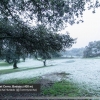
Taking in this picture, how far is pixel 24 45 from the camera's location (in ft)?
39.8

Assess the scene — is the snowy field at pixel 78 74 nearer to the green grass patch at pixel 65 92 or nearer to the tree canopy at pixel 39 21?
the green grass patch at pixel 65 92

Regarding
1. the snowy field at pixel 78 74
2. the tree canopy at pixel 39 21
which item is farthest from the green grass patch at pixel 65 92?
the tree canopy at pixel 39 21

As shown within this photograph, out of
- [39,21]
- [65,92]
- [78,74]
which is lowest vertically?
[78,74]

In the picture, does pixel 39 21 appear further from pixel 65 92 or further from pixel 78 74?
pixel 78 74

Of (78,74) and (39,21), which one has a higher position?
(39,21)

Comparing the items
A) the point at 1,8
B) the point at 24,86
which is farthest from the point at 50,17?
the point at 24,86

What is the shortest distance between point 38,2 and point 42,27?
2267mm

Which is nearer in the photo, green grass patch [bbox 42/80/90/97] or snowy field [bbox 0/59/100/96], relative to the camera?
green grass patch [bbox 42/80/90/97]

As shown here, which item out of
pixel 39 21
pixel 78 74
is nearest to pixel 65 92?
pixel 39 21

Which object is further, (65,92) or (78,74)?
(78,74)

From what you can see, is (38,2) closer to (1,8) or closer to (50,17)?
(50,17)

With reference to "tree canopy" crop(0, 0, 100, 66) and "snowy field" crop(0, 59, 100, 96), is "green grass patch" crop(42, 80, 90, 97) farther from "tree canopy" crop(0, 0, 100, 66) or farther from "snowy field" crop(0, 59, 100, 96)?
"tree canopy" crop(0, 0, 100, 66)

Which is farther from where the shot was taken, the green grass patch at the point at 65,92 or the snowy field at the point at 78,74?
the snowy field at the point at 78,74

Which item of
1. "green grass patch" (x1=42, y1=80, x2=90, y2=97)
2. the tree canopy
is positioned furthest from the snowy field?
the tree canopy
